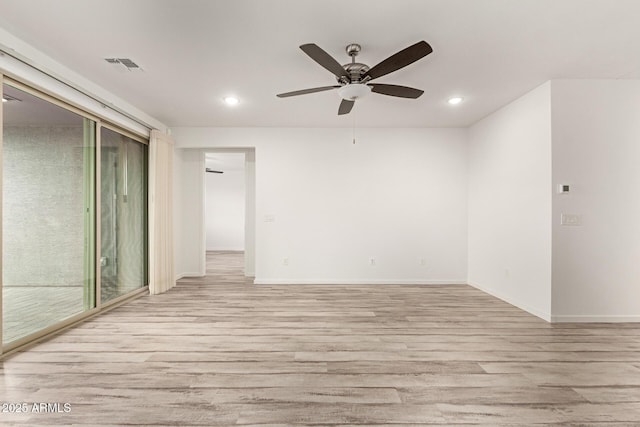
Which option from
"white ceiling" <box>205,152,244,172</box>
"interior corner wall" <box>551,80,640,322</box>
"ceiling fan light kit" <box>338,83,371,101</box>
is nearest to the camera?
"ceiling fan light kit" <box>338,83,371,101</box>

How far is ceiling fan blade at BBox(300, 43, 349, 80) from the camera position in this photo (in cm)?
228

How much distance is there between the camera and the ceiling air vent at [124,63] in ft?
9.76

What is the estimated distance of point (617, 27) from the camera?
245 centimetres

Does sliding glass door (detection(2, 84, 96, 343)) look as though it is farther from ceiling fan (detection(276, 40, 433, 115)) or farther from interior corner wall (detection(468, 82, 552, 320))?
interior corner wall (detection(468, 82, 552, 320))

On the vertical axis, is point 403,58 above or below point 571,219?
above

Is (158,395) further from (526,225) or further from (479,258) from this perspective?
(479,258)

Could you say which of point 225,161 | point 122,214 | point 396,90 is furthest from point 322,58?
point 225,161

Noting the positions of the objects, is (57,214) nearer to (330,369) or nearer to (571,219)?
(330,369)

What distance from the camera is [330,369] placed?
2.36 m

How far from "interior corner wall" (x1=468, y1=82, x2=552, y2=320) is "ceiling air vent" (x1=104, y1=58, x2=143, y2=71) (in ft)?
14.1

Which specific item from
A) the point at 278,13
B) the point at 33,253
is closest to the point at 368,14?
the point at 278,13

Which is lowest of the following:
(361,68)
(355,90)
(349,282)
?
(349,282)

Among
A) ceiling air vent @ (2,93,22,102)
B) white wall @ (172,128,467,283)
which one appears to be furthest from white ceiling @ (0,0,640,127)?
white wall @ (172,128,467,283)

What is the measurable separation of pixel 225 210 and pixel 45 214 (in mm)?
7256
